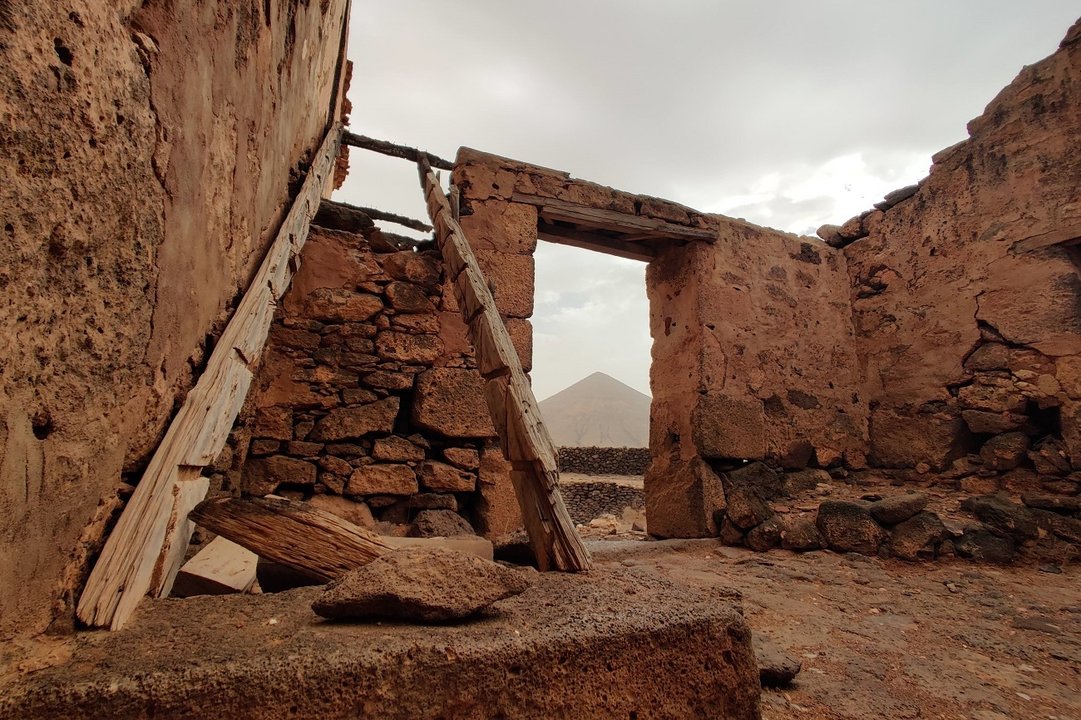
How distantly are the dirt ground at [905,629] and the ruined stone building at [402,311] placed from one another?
16.0 inches

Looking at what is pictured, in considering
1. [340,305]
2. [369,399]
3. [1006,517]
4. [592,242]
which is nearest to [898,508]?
[1006,517]

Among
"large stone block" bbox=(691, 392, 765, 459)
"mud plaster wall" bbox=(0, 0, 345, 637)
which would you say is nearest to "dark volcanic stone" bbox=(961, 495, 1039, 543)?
"large stone block" bbox=(691, 392, 765, 459)

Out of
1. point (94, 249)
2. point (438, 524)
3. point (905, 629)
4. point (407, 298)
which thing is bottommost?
point (905, 629)

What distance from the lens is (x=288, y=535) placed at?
137cm

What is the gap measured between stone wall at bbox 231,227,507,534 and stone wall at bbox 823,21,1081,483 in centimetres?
359

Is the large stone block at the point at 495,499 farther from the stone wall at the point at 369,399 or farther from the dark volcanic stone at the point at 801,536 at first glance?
the dark volcanic stone at the point at 801,536

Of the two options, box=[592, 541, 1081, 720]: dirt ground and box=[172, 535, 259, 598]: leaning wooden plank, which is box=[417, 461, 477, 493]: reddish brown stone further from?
box=[592, 541, 1081, 720]: dirt ground

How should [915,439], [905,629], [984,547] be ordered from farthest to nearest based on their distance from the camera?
[915,439] → [984,547] → [905,629]

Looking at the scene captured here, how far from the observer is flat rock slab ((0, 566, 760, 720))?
0.80 meters

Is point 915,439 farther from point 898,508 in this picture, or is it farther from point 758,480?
point 758,480

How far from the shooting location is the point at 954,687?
168cm

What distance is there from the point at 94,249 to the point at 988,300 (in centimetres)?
515

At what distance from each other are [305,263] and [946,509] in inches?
176

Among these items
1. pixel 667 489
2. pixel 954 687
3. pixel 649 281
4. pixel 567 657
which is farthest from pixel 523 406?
pixel 649 281
